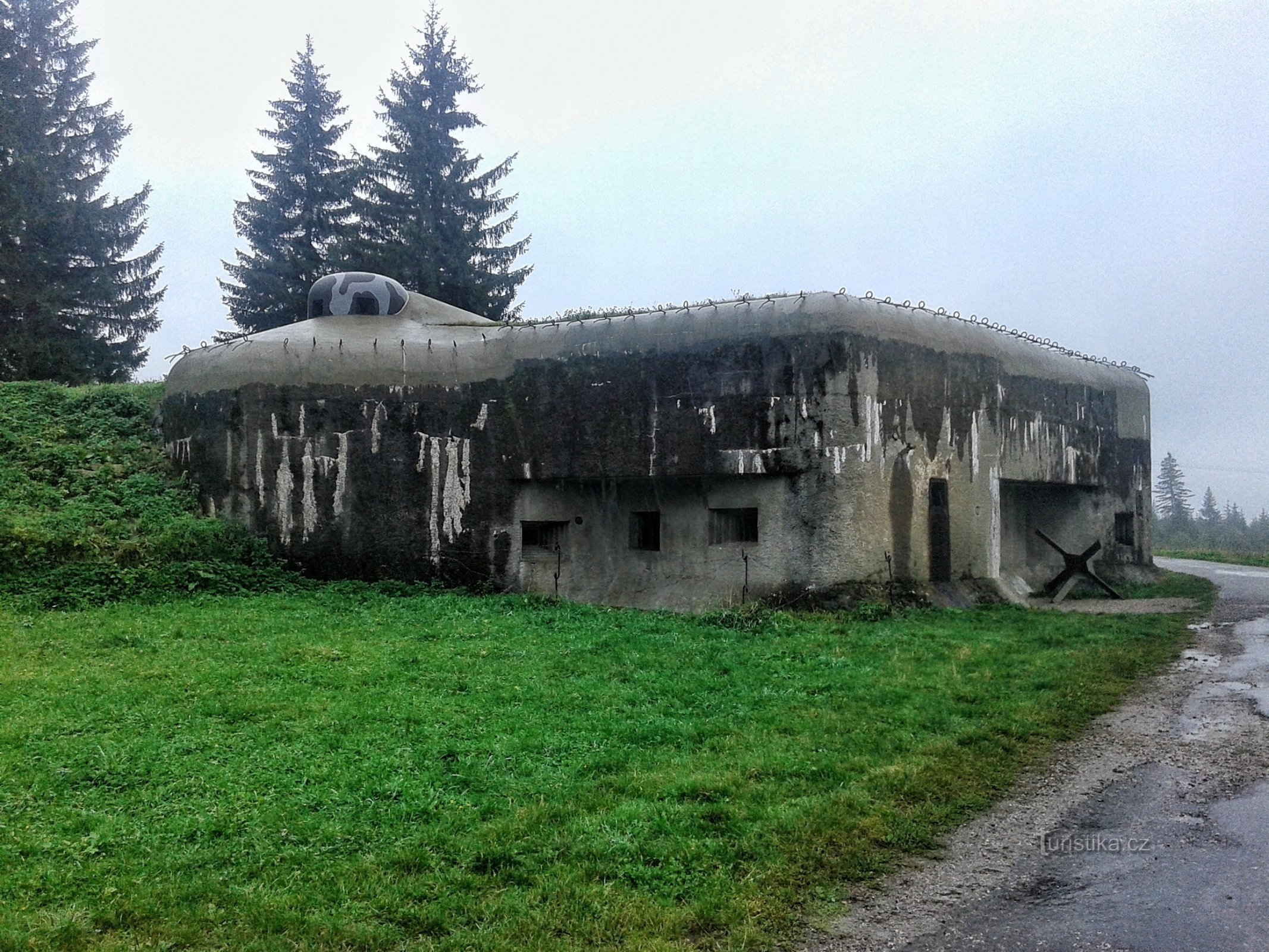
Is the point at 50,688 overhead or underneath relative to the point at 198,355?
underneath

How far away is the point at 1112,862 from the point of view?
179 inches

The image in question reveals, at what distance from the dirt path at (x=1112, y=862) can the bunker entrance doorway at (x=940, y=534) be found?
5849 mm

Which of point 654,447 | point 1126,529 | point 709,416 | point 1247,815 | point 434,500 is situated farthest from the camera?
point 1126,529

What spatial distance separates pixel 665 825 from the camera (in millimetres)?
4840

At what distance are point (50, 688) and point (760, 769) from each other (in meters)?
6.07

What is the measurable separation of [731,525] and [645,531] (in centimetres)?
150

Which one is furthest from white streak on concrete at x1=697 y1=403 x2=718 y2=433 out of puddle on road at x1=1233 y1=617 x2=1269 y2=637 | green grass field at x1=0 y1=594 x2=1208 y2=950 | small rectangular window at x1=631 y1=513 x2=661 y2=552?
puddle on road at x1=1233 y1=617 x2=1269 y2=637

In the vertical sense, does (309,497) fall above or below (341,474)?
below

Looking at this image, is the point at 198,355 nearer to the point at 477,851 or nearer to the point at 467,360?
the point at 467,360

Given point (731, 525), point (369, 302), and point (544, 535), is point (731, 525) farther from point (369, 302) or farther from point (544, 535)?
point (369, 302)

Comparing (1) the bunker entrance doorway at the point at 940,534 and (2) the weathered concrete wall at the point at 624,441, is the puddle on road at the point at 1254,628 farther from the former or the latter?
(1) the bunker entrance doorway at the point at 940,534

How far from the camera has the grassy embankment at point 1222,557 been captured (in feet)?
75.6

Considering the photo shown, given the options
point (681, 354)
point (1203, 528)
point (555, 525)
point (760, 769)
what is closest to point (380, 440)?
point (555, 525)

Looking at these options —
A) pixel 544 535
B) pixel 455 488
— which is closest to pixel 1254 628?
pixel 544 535
